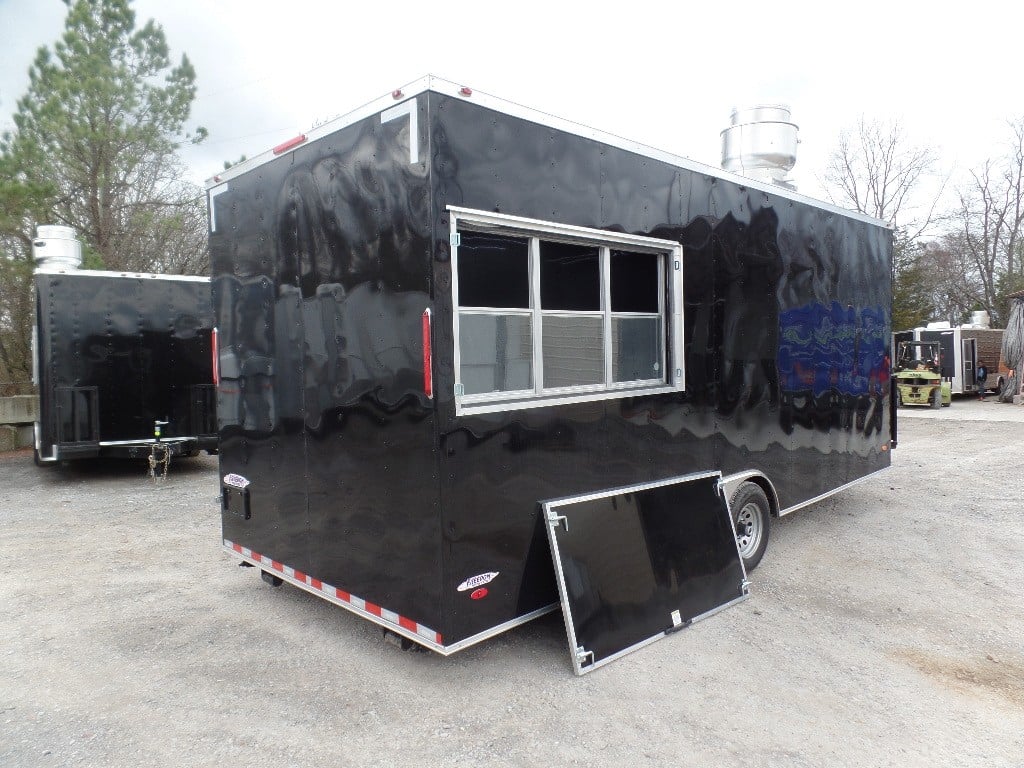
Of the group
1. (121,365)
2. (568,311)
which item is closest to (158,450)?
(121,365)

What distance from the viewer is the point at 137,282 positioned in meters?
9.43

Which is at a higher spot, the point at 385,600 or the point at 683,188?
the point at 683,188

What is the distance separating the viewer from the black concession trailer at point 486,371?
11.1 feet

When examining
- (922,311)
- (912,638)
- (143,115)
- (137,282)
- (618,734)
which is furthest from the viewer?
(922,311)

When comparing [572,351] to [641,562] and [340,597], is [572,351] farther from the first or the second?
[340,597]

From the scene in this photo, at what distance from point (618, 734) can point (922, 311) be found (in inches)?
1274

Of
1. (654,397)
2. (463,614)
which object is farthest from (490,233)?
(463,614)

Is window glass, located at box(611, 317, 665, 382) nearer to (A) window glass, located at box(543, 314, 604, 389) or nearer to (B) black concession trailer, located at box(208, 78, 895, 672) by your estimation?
(B) black concession trailer, located at box(208, 78, 895, 672)

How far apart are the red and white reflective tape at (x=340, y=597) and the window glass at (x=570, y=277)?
1.84 metres

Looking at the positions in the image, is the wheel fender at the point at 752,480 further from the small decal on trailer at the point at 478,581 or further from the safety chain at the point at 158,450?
the safety chain at the point at 158,450

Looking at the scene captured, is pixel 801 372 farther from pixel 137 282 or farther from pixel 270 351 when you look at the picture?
pixel 137 282

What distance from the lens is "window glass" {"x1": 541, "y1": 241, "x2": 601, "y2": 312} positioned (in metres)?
3.95

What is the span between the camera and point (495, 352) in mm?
3664

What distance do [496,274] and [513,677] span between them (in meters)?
2.20
